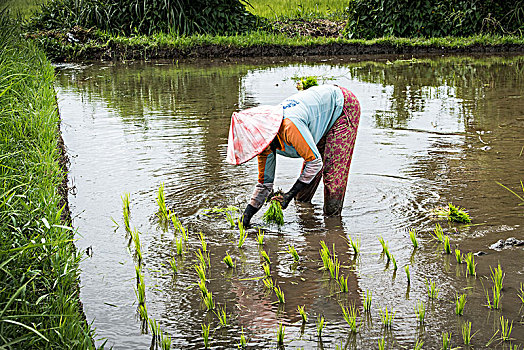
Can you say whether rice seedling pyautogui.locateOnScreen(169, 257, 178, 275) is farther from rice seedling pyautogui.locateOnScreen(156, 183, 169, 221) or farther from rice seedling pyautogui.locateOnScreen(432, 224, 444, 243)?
rice seedling pyautogui.locateOnScreen(432, 224, 444, 243)

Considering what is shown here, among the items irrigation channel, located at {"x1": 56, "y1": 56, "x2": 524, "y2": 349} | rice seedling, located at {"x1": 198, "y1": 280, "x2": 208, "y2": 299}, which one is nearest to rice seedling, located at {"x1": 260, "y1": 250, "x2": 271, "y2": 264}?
irrigation channel, located at {"x1": 56, "y1": 56, "x2": 524, "y2": 349}

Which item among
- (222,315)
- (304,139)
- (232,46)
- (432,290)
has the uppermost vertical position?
(232,46)

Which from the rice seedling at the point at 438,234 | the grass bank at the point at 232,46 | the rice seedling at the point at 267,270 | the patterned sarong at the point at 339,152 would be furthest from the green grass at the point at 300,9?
the rice seedling at the point at 267,270

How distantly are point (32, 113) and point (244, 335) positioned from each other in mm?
3382

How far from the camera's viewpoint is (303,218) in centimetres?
508

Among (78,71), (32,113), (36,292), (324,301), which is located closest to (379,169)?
(324,301)

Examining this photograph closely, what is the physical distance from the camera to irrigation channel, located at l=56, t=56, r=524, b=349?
3.33 meters

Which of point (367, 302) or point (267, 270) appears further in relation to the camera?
point (267, 270)

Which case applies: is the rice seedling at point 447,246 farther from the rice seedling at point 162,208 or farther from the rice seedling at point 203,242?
the rice seedling at point 162,208

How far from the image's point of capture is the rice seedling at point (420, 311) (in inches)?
127

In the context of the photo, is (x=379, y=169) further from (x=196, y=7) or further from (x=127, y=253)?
(x=196, y=7)

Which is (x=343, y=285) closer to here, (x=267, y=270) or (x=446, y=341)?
(x=267, y=270)

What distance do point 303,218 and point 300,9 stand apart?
52.3 ft

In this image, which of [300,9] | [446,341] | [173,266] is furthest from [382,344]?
[300,9]
